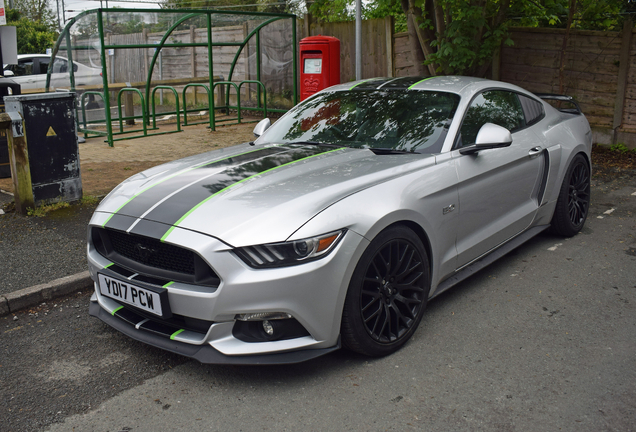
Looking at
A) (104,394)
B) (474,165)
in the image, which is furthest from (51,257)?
(474,165)

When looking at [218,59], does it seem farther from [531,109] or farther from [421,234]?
[421,234]

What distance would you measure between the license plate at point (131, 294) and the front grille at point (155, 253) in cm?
16

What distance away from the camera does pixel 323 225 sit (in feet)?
9.78

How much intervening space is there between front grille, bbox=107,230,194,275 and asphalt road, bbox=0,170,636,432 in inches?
23.7

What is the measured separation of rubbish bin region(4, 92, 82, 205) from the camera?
597 centimetres

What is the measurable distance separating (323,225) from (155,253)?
923 mm

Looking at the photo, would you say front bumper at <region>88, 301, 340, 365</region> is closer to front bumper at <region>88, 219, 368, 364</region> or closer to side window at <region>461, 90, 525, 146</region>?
front bumper at <region>88, 219, 368, 364</region>

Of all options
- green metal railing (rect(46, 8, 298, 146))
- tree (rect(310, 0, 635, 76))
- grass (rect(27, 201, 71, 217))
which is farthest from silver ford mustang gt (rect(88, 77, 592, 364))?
green metal railing (rect(46, 8, 298, 146))

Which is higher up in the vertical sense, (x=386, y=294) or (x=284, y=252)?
(x=284, y=252)

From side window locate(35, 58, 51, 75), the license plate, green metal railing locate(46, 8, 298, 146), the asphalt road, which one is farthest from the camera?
side window locate(35, 58, 51, 75)

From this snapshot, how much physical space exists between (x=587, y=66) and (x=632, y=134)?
4.37 feet

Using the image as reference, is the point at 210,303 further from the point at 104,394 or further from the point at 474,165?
the point at 474,165

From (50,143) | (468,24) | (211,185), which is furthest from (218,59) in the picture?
(211,185)

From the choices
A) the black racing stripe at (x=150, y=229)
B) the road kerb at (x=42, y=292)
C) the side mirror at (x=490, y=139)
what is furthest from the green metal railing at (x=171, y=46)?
the side mirror at (x=490, y=139)
